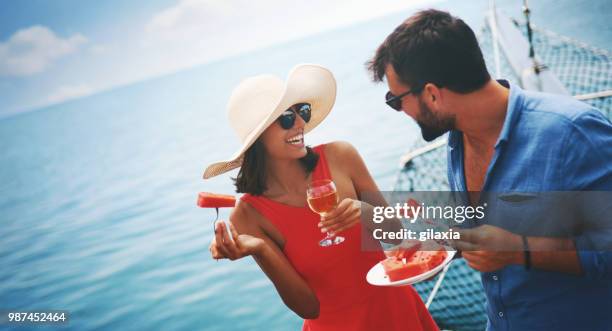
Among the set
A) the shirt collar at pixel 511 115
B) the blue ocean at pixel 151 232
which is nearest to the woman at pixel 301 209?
the blue ocean at pixel 151 232

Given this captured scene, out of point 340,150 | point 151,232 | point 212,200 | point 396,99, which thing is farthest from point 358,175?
point 151,232

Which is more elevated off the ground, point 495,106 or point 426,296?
point 495,106

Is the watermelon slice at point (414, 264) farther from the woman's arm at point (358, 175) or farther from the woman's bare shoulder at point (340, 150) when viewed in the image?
the woman's bare shoulder at point (340, 150)

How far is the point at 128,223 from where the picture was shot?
54.6 feet

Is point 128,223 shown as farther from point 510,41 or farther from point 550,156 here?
point 550,156

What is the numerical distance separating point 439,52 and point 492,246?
0.74 meters

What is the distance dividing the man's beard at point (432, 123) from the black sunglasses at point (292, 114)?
688 mm

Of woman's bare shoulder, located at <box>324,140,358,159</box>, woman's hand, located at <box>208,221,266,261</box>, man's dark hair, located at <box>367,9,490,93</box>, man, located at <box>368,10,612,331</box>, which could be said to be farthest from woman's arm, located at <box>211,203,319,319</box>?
man's dark hair, located at <box>367,9,490,93</box>

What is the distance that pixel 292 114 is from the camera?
7.57 ft

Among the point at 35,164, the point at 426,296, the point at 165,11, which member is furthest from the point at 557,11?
the point at 165,11

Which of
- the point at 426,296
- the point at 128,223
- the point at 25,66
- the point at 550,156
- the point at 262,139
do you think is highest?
the point at 25,66

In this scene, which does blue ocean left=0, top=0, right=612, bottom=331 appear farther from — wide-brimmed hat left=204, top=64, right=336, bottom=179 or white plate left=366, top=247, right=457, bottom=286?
white plate left=366, top=247, right=457, bottom=286

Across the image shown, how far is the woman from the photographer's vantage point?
2.25m

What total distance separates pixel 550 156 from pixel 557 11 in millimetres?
20257
